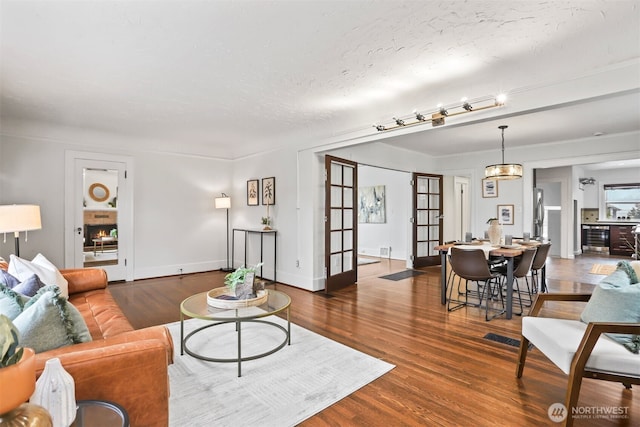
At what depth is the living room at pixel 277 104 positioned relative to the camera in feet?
7.20

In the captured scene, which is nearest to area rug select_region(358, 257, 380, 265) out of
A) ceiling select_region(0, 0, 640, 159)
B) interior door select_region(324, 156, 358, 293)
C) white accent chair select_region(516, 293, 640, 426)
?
interior door select_region(324, 156, 358, 293)

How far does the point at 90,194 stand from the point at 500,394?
5954 millimetres

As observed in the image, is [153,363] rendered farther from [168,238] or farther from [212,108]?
[168,238]

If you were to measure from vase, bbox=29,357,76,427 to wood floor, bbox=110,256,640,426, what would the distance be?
121 centimetres

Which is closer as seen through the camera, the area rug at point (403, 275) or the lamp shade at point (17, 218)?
the lamp shade at point (17, 218)

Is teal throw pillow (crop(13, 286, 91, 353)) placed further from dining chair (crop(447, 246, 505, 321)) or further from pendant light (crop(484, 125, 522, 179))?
pendant light (crop(484, 125, 522, 179))

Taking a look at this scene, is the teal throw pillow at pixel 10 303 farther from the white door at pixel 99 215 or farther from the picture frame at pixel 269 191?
the picture frame at pixel 269 191

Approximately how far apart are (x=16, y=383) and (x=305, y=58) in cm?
258

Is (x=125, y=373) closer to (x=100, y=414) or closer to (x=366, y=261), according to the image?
(x=100, y=414)

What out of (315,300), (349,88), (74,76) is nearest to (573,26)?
(349,88)

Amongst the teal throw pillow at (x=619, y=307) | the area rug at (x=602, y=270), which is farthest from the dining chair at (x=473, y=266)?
the area rug at (x=602, y=270)

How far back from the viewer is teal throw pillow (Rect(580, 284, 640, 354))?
183 centimetres

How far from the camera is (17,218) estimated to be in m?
3.17

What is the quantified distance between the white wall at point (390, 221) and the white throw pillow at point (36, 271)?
657 centimetres
